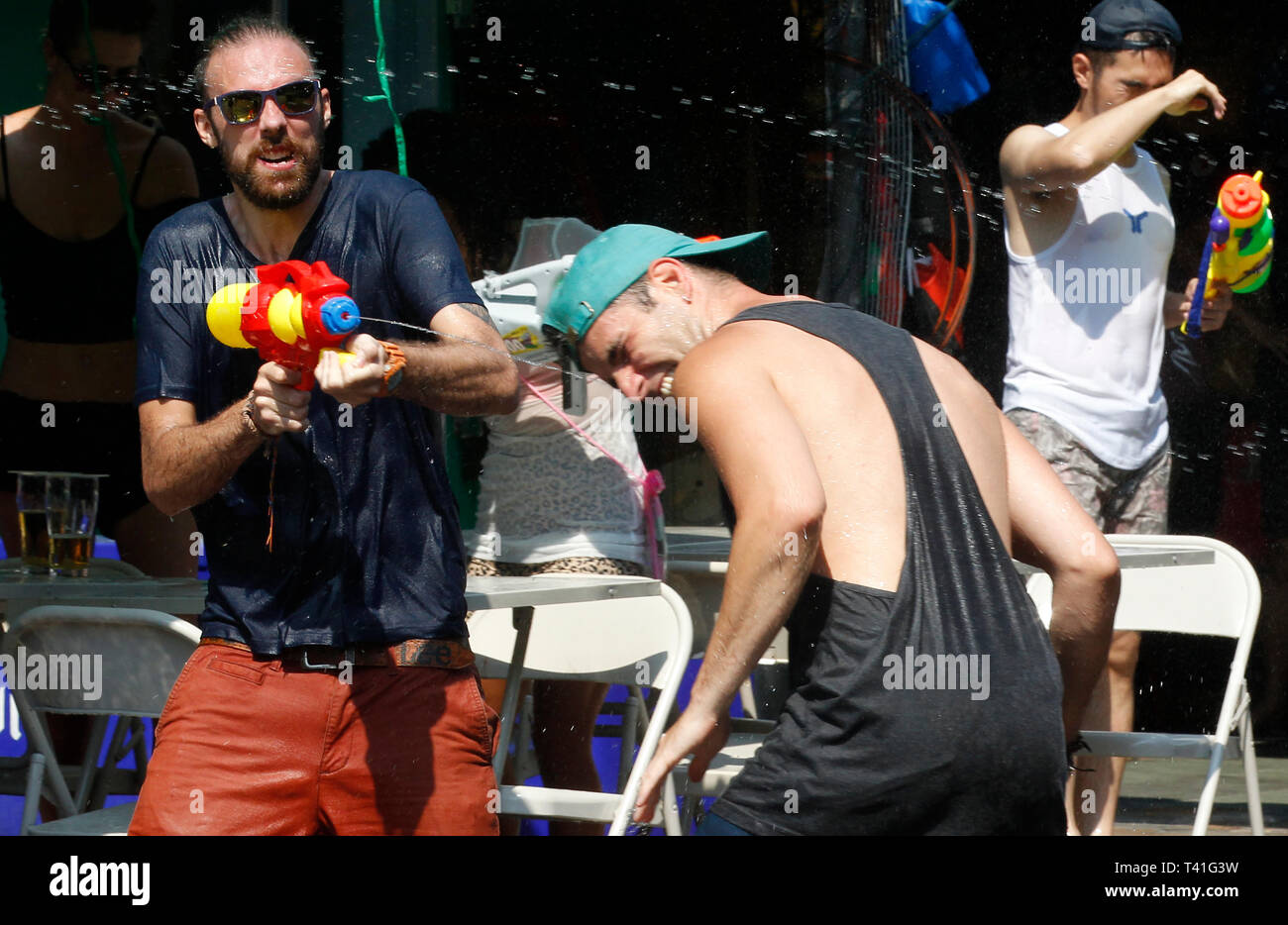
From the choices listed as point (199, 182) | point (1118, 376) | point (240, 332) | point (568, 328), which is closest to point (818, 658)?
point (568, 328)

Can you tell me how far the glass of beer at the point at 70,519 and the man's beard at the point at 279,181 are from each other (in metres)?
1.01

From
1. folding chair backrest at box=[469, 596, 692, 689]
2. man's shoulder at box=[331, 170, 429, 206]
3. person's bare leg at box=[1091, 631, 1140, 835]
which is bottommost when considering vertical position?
person's bare leg at box=[1091, 631, 1140, 835]

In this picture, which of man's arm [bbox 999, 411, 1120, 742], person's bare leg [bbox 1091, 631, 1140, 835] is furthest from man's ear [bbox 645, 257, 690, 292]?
person's bare leg [bbox 1091, 631, 1140, 835]

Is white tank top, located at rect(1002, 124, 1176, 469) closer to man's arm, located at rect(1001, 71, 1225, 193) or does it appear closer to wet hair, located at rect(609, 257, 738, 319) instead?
man's arm, located at rect(1001, 71, 1225, 193)

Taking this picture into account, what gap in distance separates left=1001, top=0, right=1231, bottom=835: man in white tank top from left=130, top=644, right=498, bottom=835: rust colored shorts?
1.73 m

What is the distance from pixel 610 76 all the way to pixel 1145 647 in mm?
2280

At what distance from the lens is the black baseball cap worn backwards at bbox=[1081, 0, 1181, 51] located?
3301 mm

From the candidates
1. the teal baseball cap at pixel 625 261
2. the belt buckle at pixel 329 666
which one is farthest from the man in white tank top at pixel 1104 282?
the belt buckle at pixel 329 666

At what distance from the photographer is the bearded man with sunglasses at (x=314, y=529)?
195cm

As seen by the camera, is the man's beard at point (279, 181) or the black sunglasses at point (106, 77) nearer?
the man's beard at point (279, 181)

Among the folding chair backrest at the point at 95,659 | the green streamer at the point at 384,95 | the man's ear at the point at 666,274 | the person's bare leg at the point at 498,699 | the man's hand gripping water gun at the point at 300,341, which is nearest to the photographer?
the man's hand gripping water gun at the point at 300,341

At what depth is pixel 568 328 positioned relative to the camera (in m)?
2.02
